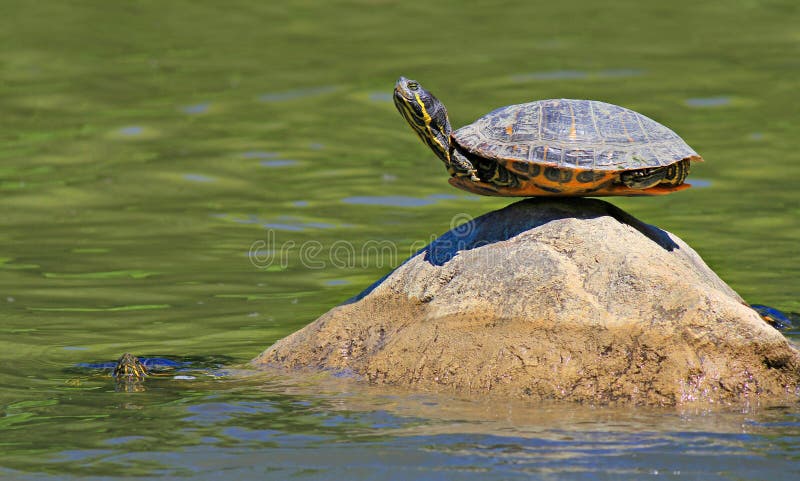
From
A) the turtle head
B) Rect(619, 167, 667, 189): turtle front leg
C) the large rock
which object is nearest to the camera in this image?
the large rock

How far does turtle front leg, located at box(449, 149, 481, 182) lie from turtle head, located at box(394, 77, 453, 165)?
87mm

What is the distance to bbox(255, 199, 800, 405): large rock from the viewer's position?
6.33 meters

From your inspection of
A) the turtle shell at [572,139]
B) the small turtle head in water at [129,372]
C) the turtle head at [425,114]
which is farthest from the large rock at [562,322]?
the small turtle head in water at [129,372]

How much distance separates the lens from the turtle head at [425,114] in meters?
7.09

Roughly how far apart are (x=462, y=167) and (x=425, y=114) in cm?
43

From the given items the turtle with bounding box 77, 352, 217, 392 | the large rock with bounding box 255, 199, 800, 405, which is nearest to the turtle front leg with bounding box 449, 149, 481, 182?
the large rock with bounding box 255, 199, 800, 405

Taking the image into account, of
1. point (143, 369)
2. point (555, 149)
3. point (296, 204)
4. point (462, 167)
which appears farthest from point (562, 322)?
point (296, 204)

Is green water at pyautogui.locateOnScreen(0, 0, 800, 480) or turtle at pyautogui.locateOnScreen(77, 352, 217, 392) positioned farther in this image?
turtle at pyautogui.locateOnScreen(77, 352, 217, 392)

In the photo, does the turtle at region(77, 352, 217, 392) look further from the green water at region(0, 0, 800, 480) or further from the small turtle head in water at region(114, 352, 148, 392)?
the green water at region(0, 0, 800, 480)

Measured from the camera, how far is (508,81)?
57.8 feet

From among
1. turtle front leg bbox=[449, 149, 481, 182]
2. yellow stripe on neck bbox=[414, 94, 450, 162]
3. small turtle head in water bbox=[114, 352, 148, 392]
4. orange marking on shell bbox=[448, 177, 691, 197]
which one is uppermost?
yellow stripe on neck bbox=[414, 94, 450, 162]

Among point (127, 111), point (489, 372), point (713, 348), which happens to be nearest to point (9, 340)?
point (489, 372)

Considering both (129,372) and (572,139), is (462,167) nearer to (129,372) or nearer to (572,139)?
(572,139)

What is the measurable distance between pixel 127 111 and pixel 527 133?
11.5m
